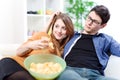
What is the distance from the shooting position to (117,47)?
213cm

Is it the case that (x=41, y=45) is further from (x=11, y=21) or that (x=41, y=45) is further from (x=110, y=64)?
(x=11, y=21)

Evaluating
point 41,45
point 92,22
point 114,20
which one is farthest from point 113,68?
point 114,20

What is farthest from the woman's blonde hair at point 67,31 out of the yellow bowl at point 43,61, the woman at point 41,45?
the yellow bowl at point 43,61

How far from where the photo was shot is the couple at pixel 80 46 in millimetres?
2006

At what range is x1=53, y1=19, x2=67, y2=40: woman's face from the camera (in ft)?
6.89

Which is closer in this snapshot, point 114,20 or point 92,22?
point 92,22

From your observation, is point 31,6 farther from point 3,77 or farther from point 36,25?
point 3,77

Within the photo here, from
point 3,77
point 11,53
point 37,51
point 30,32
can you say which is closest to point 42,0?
point 30,32

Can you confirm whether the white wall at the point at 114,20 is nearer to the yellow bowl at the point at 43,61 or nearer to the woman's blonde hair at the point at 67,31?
the woman's blonde hair at the point at 67,31

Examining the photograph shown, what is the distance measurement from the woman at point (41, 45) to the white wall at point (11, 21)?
1.38 meters

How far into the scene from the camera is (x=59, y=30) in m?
2.10

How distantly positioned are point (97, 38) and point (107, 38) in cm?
9

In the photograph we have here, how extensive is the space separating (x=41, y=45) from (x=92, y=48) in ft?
1.82

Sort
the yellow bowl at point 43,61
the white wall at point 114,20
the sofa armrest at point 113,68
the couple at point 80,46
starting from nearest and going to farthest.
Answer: the yellow bowl at point 43,61, the couple at point 80,46, the sofa armrest at point 113,68, the white wall at point 114,20
